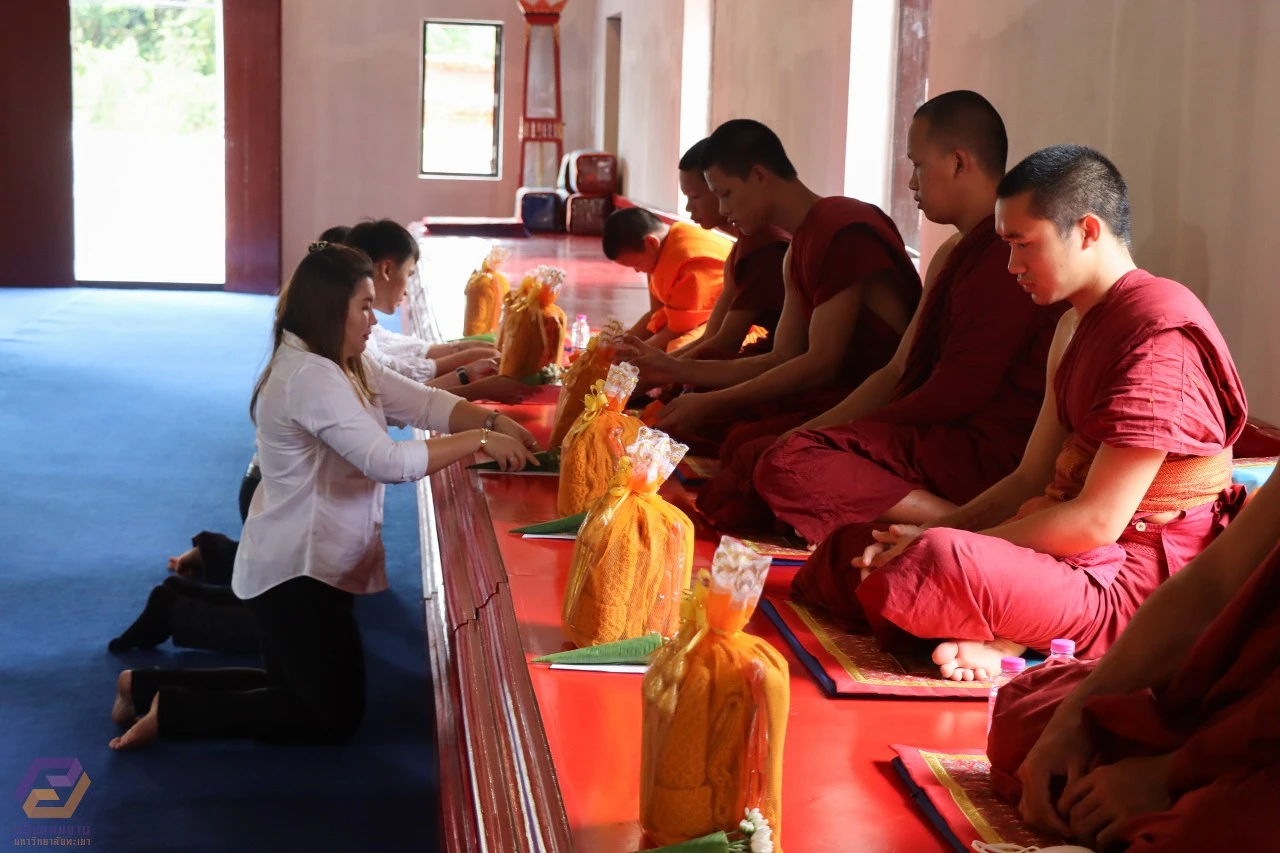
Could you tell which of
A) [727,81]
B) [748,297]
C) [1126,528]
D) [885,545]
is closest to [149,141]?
[727,81]

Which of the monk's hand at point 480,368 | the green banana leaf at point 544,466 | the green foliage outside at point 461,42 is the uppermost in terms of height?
the green foliage outside at point 461,42

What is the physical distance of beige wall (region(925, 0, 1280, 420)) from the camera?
2.43m

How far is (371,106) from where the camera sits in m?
11.8

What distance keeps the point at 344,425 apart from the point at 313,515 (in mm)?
221

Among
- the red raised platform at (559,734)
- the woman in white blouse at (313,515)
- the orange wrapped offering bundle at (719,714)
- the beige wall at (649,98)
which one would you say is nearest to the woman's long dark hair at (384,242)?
the woman in white blouse at (313,515)

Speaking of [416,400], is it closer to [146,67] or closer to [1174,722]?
Answer: [1174,722]

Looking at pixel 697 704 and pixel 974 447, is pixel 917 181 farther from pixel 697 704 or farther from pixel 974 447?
pixel 697 704

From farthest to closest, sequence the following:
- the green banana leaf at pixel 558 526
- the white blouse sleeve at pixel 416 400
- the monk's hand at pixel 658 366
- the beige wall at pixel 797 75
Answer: the beige wall at pixel 797 75
the monk's hand at pixel 658 366
the white blouse sleeve at pixel 416 400
the green banana leaf at pixel 558 526

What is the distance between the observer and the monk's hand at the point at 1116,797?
137cm

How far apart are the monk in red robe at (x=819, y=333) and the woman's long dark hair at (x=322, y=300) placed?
0.86 meters

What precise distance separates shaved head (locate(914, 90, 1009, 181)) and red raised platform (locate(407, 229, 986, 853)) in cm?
91

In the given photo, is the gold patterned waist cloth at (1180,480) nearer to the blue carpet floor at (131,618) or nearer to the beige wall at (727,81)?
the blue carpet floor at (131,618)

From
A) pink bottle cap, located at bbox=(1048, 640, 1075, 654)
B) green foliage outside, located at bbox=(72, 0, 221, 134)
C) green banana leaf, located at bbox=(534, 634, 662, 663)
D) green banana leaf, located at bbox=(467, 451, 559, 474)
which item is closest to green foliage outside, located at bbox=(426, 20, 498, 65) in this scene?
green foliage outside, located at bbox=(72, 0, 221, 134)
